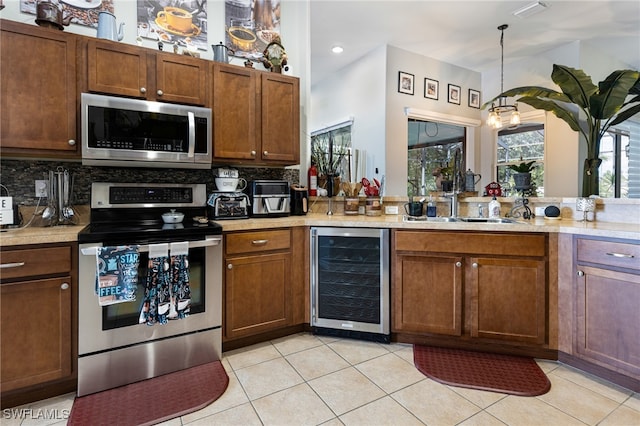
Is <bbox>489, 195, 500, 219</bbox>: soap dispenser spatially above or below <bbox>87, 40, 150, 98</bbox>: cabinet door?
below

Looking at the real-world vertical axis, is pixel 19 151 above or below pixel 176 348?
above

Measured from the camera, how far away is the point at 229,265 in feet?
7.10

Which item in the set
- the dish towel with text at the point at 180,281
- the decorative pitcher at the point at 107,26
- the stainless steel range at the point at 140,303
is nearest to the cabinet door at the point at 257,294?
the stainless steel range at the point at 140,303

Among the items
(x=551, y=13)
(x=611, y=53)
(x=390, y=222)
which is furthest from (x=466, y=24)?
(x=390, y=222)

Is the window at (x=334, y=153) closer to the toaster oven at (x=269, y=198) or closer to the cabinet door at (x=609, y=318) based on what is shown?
the toaster oven at (x=269, y=198)

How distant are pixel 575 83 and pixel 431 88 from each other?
6.74 ft

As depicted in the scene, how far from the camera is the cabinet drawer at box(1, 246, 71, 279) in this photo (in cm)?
157

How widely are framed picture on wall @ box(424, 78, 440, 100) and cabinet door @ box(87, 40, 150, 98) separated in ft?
11.6

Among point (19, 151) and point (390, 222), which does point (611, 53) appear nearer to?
point (390, 222)

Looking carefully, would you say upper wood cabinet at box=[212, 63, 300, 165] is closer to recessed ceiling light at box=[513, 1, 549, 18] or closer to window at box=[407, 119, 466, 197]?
window at box=[407, 119, 466, 197]

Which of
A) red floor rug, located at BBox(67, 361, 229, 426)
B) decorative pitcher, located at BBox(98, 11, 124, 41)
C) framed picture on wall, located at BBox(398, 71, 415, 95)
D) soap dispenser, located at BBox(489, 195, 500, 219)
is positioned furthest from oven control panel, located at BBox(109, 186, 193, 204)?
framed picture on wall, located at BBox(398, 71, 415, 95)

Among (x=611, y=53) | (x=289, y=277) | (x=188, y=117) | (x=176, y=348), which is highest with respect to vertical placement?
(x=611, y=53)

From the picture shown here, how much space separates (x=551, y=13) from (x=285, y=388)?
14.2 ft

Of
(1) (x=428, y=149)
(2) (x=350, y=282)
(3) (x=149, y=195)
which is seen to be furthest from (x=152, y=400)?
(1) (x=428, y=149)
